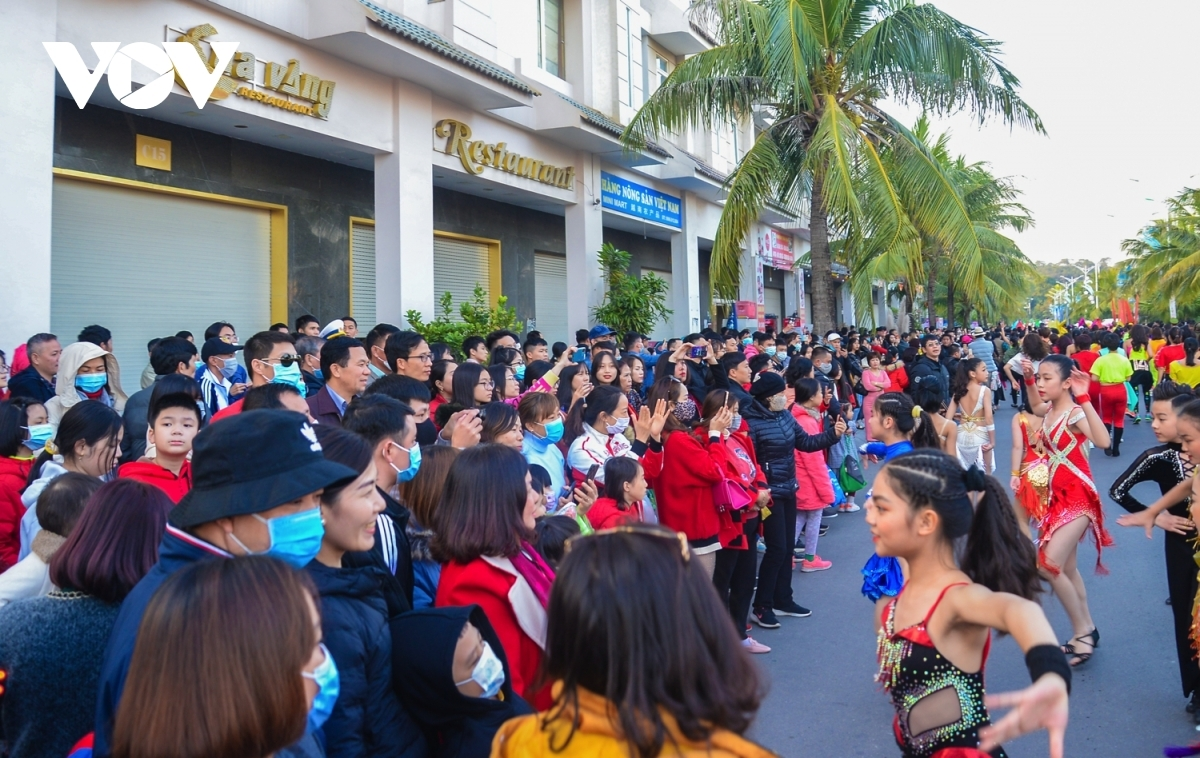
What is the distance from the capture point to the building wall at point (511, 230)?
16.3m

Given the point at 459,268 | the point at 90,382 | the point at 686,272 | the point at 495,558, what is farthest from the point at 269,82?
the point at 686,272

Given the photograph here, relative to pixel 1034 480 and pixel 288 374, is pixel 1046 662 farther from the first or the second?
pixel 288 374

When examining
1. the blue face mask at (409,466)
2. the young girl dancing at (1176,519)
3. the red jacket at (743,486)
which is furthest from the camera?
the red jacket at (743,486)

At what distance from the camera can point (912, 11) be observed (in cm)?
1450

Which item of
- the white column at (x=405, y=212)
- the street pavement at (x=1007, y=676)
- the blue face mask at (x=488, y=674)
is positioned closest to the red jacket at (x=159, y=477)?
the blue face mask at (x=488, y=674)

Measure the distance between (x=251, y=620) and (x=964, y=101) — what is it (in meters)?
16.1

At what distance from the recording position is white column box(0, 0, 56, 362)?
7.74 meters

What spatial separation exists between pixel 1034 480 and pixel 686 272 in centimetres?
1631

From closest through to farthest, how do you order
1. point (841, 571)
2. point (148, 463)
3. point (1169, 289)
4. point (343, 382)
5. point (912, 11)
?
1. point (148, 463)
2. point (343, 382)
3. point (841, 571)
4. point (912, 11)
5. point (1169, 289)

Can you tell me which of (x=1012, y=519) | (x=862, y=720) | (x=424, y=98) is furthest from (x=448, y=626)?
(x=424, y=98)

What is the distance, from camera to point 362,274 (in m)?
14.5

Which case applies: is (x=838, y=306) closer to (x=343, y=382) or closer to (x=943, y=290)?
(x=943, y=290)

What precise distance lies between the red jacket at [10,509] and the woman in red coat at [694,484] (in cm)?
359

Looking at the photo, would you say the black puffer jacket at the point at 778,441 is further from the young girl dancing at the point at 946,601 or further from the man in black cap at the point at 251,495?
the man in black cap at the point at 251,495
